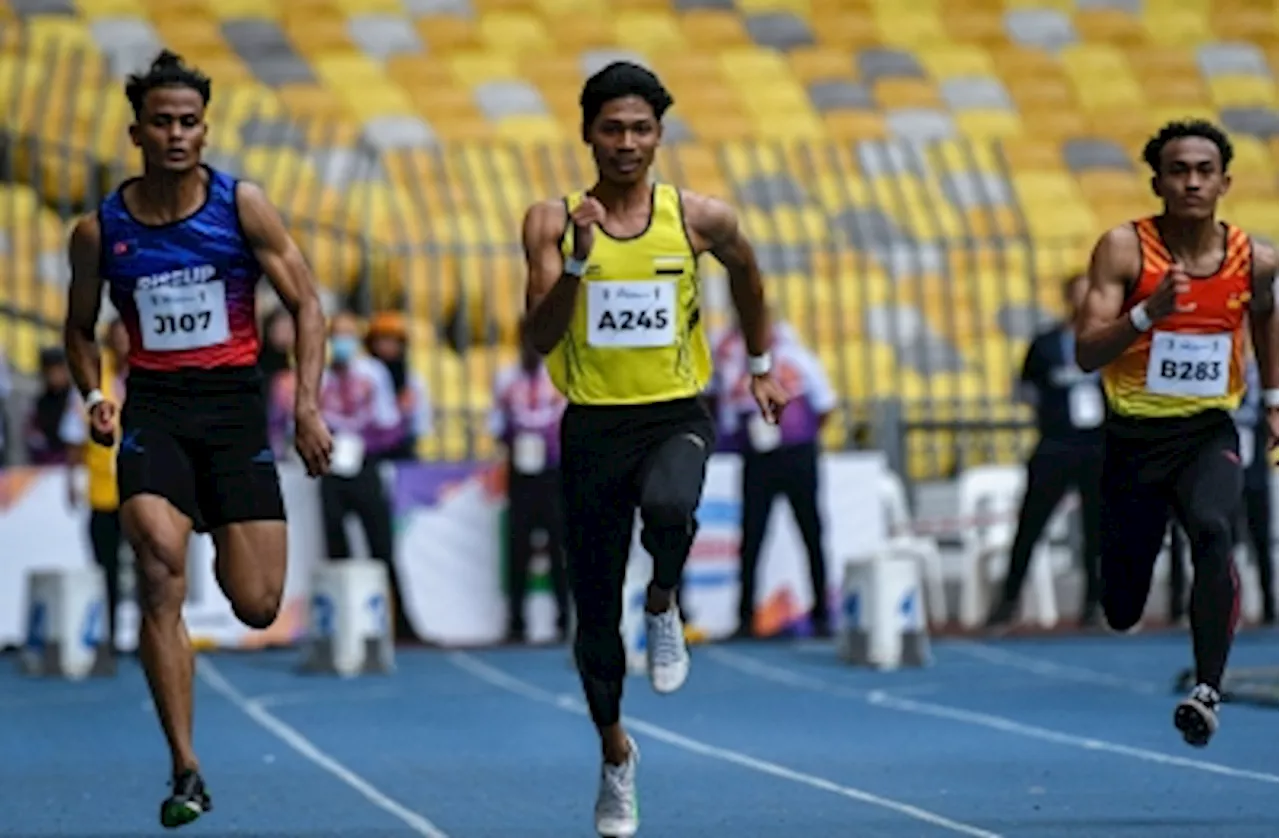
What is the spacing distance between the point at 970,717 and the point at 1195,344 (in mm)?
4175

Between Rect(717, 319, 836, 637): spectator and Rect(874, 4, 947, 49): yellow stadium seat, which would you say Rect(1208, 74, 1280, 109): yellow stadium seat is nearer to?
Rect(874, 4, 947, 49): yellow stadium seat

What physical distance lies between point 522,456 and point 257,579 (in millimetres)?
9964

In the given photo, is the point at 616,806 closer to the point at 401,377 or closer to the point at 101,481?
the point at 101,481

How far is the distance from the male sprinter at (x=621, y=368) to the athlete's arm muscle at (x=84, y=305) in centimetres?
131

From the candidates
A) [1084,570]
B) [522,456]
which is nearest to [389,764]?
[522,456]

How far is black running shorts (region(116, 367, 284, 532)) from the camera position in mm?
9156

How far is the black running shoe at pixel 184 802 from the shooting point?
8.56 meters

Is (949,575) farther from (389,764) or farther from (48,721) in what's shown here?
(389,764)

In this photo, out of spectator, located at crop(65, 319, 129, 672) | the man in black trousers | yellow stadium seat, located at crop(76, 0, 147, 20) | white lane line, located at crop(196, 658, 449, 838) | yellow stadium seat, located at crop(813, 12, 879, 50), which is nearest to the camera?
white lane line, located at crop(196, 658, 449, 838)

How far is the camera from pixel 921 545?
66.0 ft

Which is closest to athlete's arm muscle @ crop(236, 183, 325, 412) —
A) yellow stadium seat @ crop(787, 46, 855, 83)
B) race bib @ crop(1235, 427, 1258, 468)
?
race bib @ crop(1235, 427, 1258, 468)

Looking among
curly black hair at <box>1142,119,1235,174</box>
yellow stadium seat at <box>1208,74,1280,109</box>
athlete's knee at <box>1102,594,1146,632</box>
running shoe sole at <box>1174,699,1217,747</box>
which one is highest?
yellow stadium seat at <box>1208,74,1280,109</box>

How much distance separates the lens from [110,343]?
16938mm

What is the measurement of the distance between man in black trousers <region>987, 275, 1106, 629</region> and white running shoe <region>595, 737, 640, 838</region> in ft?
31.2
